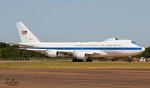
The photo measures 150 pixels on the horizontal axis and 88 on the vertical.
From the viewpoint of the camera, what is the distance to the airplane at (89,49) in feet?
265

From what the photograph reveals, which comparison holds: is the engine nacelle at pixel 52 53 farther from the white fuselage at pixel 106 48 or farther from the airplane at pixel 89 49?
the white fuselage at pixel 106 48

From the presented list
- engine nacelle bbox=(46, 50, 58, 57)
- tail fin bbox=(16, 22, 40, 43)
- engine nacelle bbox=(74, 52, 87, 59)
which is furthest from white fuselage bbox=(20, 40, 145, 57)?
tail fin bbox=(16, 22, 40, 43)

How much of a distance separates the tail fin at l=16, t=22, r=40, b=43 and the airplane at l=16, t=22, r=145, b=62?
4.25 meters

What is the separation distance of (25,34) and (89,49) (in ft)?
64.6

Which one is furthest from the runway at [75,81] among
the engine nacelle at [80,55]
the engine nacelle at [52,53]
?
the engine nacelle at [52,53]

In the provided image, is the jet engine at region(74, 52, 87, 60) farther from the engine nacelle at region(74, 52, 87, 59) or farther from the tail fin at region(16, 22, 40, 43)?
the tail fin at region(16, 22, 40, 43)

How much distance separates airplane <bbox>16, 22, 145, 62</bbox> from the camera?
80688 mm

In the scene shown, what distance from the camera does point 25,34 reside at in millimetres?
94250

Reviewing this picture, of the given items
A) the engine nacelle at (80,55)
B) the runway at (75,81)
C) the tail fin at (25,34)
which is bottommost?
the runway at (75,81)

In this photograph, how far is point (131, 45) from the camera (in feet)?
264

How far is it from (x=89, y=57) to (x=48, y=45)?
33.6ft

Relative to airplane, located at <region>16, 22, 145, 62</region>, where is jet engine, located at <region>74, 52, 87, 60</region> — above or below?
below

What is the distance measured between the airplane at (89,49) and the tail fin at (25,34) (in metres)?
4.25

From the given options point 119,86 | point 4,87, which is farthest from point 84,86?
point 4,87
